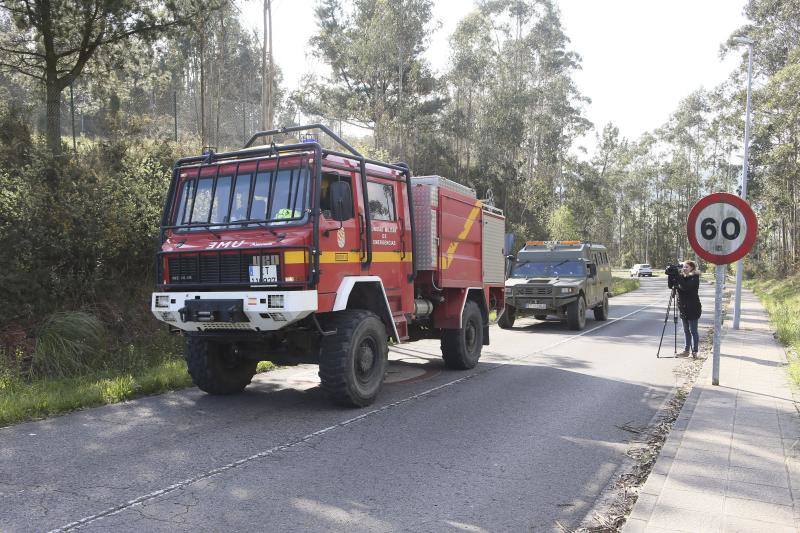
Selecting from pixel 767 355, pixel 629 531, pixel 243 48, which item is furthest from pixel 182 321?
pixel 243 48

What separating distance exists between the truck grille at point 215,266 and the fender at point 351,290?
0.85m

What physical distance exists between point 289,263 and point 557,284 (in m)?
11.0

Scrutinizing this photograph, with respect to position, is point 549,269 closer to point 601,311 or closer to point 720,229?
point 601,311

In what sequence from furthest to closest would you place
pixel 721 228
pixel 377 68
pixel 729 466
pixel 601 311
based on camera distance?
pixel 377 68
pixel 601 311
pixel 721 228
pixel 729 466

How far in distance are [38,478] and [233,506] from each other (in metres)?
1.73

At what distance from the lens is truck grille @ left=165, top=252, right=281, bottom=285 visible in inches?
261

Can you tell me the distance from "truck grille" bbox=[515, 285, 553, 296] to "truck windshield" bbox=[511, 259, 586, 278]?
1227mm

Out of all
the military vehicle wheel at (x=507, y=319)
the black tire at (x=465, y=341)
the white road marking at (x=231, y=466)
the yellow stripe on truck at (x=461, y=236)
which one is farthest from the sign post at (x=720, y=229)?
the military vehicle wheel at (x=507, y=319)

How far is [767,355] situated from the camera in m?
11.6

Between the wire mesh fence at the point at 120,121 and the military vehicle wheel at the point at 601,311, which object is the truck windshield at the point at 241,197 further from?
the military vehicle wheel at the point at 601,311

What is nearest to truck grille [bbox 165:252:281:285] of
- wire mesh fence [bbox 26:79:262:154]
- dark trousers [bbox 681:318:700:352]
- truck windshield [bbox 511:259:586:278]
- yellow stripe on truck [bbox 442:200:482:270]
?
yellow stripe on truck [bbox 442:200:482:270]

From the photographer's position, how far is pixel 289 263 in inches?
257

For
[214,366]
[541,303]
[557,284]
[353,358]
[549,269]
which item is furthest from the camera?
[549,269]

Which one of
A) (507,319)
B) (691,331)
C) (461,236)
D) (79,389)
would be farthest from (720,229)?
(507,319)
